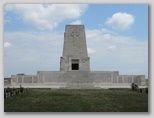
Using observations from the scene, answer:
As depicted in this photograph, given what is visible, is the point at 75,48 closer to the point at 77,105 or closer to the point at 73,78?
the point at 73,78

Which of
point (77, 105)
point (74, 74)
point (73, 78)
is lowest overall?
point (77, 105)

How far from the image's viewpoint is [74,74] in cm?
2348

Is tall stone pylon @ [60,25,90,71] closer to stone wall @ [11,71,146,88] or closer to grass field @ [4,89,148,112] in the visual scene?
stone wall @ [11,71,146,88]

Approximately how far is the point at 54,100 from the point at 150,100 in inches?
159

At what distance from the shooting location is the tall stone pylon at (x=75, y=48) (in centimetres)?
2488

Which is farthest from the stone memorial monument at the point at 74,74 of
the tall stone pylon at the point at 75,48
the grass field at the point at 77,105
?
the grass field at the point at 77,105

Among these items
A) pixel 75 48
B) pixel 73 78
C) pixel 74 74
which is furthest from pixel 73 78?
pixel 75 48

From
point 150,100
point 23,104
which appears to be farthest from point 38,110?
point 150,100

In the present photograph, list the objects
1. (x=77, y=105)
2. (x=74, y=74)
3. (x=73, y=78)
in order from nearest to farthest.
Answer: (x=77, y=105), (x=73, y=78), (x=74, y=74)

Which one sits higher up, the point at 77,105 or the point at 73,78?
the point at 73,78

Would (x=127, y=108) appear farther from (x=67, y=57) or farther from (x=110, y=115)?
(x=67, y=57)

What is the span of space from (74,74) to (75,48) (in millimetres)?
2495

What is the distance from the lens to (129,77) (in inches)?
962

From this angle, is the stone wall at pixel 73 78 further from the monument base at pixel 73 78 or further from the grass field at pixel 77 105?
the grass field at pixel 77 105
